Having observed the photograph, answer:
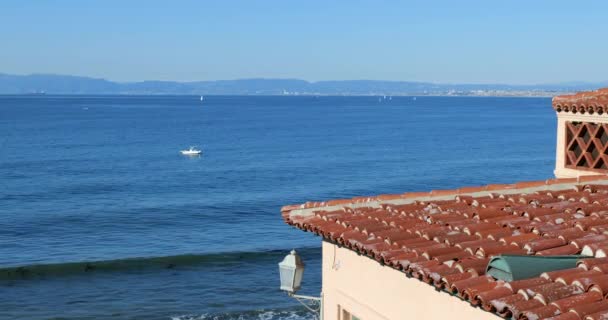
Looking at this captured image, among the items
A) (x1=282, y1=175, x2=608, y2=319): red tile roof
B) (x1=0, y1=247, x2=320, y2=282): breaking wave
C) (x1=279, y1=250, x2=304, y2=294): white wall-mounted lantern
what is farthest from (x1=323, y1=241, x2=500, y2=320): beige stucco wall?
(x1=0, y1=247, x2=320, y2=282): breaking wave

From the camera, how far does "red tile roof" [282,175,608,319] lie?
4.37 metres

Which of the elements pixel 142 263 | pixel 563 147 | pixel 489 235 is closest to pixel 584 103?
pixel 563 147

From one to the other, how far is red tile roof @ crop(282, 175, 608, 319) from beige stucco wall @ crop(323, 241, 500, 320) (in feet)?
0.58

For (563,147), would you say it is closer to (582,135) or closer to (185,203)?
(582,135)

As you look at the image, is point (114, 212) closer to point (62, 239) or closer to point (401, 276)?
point (62, 239)

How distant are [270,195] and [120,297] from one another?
2241 cm

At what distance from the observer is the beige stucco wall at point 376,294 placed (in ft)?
17.3

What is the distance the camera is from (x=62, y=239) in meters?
35.7

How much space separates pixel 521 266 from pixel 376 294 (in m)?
1.66

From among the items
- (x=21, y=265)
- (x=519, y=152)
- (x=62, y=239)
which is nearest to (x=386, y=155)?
(x=519, y=152)

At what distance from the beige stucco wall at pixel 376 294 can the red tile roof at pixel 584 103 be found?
3.68 meters

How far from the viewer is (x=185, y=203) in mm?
45656

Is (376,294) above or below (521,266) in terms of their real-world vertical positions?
below

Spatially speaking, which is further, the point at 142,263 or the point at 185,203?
the point at 185,203
